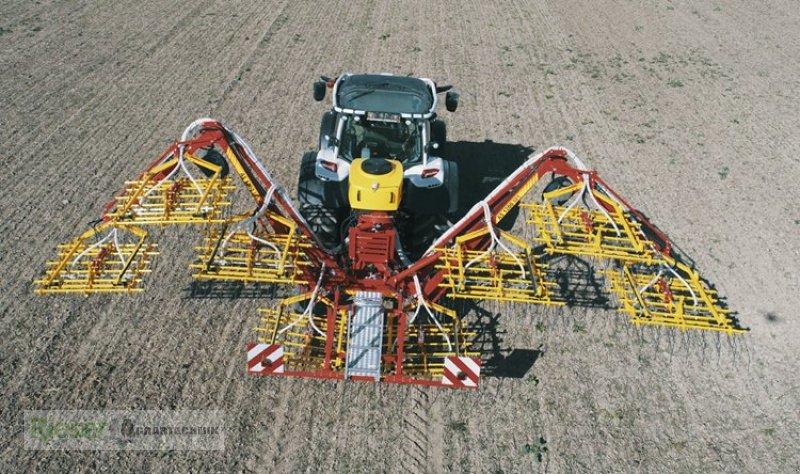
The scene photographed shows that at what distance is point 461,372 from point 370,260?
1565mm

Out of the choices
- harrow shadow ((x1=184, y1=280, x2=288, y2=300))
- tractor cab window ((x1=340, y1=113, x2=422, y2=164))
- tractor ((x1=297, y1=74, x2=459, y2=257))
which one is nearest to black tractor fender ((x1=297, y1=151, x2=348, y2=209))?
tractor ((x1=297, y1=74, x2=459, y2=257))

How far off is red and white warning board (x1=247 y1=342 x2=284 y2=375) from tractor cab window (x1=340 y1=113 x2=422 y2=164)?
2.68 metres

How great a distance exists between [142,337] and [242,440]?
192 cm

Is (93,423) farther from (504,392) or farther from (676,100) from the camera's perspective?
(676,100)

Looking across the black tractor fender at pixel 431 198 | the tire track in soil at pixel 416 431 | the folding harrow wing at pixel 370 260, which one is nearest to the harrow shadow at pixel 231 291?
the folding harrow wing at pixel 370 260

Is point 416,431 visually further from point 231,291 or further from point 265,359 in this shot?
point 231,291

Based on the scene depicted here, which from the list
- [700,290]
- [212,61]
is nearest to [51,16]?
[212,61]

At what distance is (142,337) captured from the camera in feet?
20.3

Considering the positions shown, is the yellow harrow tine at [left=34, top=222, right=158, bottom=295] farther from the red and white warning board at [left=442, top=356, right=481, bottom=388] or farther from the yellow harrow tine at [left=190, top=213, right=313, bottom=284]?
the red and white warning board at [left=442, top=356, right=481, bottom=388]

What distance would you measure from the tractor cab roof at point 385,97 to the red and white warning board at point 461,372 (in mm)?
3040

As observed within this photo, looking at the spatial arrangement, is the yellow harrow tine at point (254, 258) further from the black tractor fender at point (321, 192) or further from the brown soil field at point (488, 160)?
the brown soil field at point (488, 160)

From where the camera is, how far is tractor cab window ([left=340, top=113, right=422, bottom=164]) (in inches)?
268

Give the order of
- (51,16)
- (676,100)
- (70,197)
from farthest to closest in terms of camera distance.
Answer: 1. (51,16)
2. (676,100)
3. (70,197)

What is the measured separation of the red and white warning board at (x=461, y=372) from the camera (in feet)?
17.2
